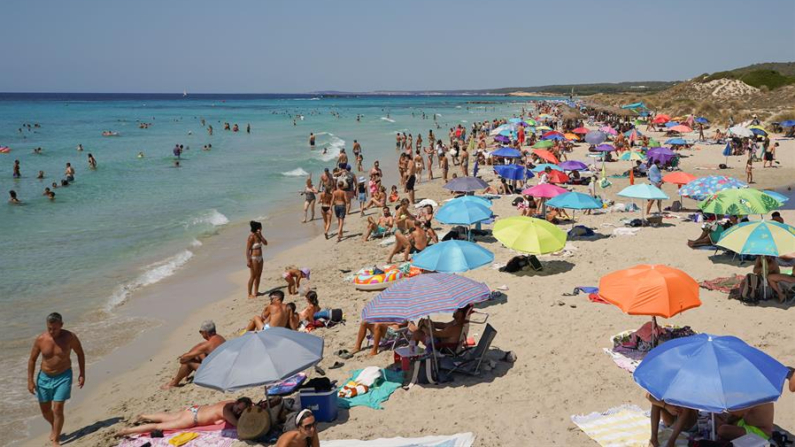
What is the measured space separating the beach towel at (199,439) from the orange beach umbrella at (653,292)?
4622 millimetres

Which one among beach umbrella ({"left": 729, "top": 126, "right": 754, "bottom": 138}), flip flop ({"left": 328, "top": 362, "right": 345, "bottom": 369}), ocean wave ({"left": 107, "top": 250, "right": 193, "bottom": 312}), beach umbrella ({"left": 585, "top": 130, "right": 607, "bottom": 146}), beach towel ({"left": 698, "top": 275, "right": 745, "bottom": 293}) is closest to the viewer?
flip flop ({"left": 328, "top": 362, "right": 345, "bottom": 369})

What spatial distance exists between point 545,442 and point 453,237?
7192 mm

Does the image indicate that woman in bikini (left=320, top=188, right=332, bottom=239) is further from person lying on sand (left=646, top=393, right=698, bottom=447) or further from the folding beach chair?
person lying on sand (left=646, top=393, right=698, bottom=447)

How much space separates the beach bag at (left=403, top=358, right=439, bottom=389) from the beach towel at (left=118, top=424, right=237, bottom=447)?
2.05 meters

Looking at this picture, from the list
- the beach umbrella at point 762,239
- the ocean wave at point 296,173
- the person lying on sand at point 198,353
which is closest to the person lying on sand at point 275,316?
the person lying on sand at point 198,353

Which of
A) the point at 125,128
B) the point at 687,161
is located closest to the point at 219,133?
the point at 125,128

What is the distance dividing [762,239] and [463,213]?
5083 mm

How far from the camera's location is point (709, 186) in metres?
12.5

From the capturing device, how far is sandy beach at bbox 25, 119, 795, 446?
5.94 metres

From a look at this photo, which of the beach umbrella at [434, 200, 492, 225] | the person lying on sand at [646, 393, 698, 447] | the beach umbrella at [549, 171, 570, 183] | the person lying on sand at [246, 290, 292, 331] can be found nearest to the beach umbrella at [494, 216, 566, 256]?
the beach umbrella at [434, 200, 492, 225]

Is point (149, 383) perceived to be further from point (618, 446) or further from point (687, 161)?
point (687, 161)

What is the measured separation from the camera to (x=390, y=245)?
43.6ft

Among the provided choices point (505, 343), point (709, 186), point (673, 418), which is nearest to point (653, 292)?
point (673, 418)

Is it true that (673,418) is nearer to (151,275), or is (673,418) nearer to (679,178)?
(679,178)
